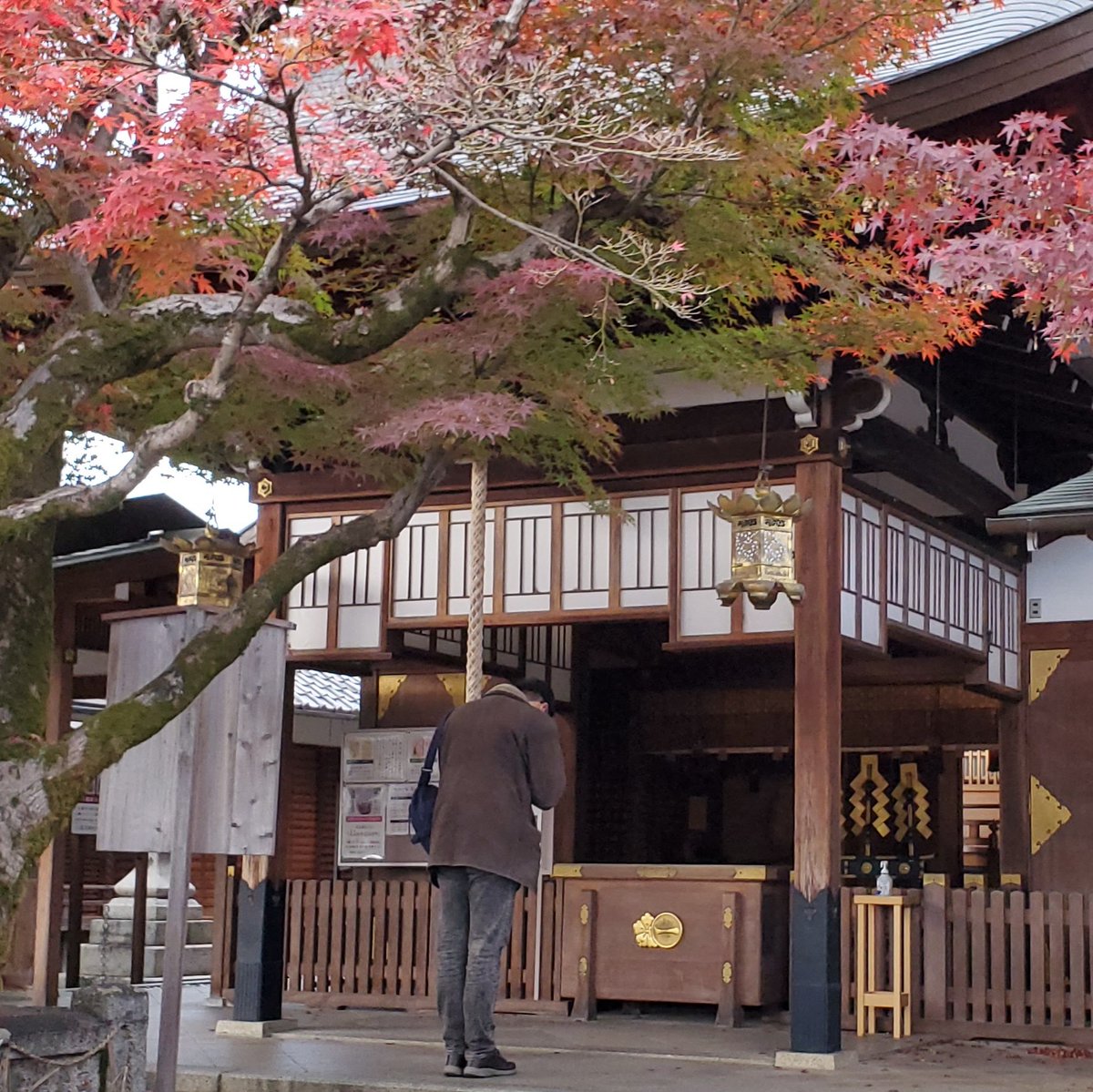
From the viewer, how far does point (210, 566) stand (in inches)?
413

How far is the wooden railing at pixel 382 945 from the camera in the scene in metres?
Result: 12.0

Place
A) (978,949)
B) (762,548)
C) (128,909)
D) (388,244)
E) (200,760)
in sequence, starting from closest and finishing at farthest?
(200,760) → (762,548) → (388,244) → (978,949) → (128,909)

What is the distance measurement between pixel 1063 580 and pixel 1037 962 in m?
3.16

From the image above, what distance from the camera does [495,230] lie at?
9047 mm

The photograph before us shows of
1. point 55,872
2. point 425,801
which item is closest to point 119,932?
point 55,872

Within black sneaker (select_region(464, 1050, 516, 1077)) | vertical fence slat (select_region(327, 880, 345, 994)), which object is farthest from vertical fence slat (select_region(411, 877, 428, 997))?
black sneaker (select_region(464, 1050, 516, 1077))

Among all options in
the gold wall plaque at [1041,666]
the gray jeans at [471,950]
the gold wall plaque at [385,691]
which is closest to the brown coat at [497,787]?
the gray jeans at [471,950]

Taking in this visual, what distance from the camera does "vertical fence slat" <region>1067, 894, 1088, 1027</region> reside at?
10414mm

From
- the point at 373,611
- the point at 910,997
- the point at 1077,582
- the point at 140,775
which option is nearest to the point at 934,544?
the point at 1077,582

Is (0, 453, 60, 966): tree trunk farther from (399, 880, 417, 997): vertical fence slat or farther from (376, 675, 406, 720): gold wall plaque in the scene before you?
(376, 675, 406, 720): gold wall plaque

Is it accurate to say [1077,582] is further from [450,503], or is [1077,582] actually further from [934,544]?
[450,503]

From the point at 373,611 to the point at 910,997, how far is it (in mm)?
4183

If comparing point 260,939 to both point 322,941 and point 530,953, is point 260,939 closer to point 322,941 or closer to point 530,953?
point 322,941

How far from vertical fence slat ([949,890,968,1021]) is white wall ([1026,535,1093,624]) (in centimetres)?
267
